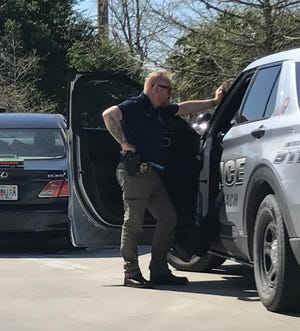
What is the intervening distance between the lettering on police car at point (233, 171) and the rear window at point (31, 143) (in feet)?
12.0

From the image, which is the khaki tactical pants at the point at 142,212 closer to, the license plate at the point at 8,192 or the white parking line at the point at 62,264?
the white parking line at the point at 62,264

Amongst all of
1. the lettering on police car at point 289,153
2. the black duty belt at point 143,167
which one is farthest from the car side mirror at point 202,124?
the lettering on police car at point 289,153

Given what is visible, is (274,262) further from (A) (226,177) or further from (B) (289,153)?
(A) (226,177)

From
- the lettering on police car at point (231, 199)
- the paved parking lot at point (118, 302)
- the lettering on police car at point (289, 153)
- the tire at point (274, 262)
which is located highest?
the lettering on police car at point (289, 153)

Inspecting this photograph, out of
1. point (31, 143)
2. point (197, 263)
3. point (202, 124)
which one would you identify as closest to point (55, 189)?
point (31, 143)

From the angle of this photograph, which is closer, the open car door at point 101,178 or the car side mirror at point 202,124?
the open car door at point 101,178

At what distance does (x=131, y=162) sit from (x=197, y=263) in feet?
5.25

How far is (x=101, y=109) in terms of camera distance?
777cm

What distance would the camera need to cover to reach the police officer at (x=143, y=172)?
6.76 m

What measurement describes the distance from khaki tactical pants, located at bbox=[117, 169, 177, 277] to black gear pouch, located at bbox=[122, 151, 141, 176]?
0.05 meters

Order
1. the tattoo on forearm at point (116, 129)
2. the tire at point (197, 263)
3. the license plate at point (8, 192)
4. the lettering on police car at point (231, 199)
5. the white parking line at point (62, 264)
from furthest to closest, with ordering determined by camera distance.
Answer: the license plate at point (8, 192)
the white parking line at point (62, 264)
the tire at point (197, 263)
the tattoo on forearm at point (116, 129)
the lettering on police car at point (231, 199)

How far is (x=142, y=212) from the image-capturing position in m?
6.88

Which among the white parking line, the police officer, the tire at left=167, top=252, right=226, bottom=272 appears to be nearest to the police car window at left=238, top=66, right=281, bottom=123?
the police officer

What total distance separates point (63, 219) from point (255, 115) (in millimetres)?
3894
